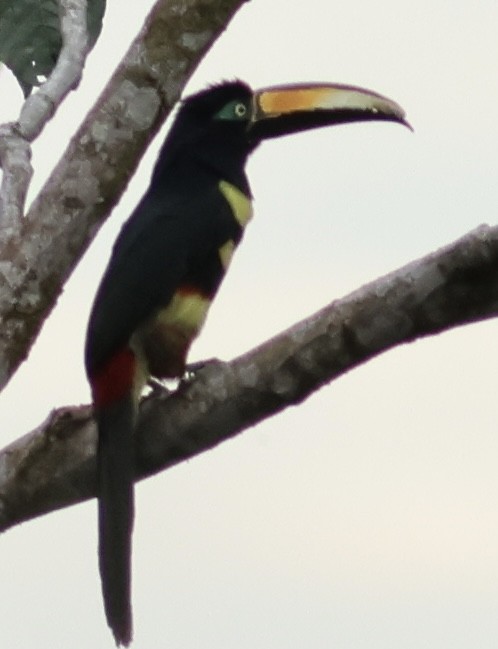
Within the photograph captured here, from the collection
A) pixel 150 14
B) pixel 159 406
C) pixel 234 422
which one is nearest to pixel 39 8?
pixel 150 14

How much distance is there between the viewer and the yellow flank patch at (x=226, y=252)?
14.8ft

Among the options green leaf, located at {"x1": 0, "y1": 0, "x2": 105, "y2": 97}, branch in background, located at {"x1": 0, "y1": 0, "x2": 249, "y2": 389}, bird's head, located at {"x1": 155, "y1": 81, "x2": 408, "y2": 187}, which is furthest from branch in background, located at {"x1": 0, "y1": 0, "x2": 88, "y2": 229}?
A: bird's head, located at {"x1": 155, "y1": 81, "x2": 408, "y2": 187}

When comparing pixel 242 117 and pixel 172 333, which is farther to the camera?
pixel 242 117

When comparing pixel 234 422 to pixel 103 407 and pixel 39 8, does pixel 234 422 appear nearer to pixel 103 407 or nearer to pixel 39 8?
pixel 103 407

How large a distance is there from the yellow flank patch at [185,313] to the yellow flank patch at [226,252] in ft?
0.40

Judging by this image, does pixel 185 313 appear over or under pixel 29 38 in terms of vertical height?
under

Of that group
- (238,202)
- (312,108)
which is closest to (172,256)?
(238,202)

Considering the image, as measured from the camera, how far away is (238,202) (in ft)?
15.6

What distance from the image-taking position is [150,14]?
371 centimetres

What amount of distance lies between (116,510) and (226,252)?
97 centimetres

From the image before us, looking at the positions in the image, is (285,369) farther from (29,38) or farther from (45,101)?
(29,38)

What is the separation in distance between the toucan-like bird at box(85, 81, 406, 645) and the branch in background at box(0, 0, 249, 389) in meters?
0.38

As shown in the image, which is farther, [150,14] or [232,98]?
[232,98]

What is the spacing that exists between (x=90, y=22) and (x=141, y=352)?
881mm
